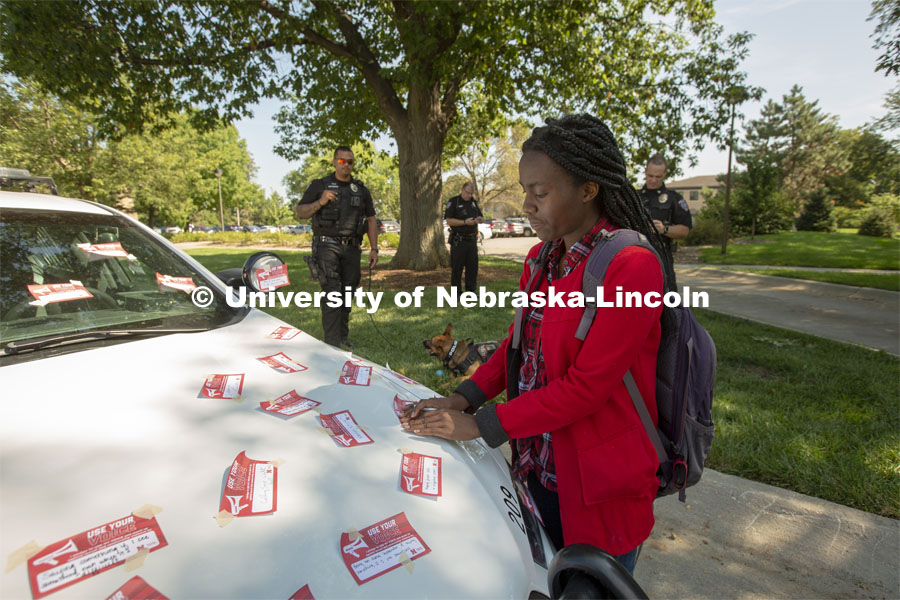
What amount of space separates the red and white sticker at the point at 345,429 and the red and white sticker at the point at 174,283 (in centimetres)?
123

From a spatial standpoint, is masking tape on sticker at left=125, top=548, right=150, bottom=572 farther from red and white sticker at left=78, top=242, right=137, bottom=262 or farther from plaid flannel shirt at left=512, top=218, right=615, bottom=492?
red and white sticker at left=78, top=242, right=137, bottom=262

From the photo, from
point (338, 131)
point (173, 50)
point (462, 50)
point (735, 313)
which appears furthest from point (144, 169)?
point (735, 313)

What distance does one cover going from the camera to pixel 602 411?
130cm

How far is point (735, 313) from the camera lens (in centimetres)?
786

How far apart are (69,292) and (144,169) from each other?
3377 cm

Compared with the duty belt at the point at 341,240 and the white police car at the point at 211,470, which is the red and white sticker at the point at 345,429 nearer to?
the white police car at the point at 211,470

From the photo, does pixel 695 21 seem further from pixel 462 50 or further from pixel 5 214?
pixel 5 214

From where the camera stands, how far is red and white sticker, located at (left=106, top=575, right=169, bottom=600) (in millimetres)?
858

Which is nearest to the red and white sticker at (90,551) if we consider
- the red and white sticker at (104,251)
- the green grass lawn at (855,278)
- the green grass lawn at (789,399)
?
the red and white sticker at (104,251)

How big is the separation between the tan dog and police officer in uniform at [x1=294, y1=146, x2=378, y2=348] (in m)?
1.91

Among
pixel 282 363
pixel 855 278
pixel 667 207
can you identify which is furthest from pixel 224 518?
pixel 855 278

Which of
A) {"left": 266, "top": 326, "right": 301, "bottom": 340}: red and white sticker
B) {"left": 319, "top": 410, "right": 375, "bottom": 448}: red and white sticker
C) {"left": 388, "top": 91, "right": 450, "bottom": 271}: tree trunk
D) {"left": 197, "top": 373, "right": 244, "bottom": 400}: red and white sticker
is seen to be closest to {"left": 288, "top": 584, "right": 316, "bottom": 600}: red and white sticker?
{"left": 319, "top": 410, "right": 375, "bottom": 448}: red and white sticker

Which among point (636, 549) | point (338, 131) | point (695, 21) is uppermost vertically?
point (695, 21)

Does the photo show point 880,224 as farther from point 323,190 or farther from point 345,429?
point 345,429
